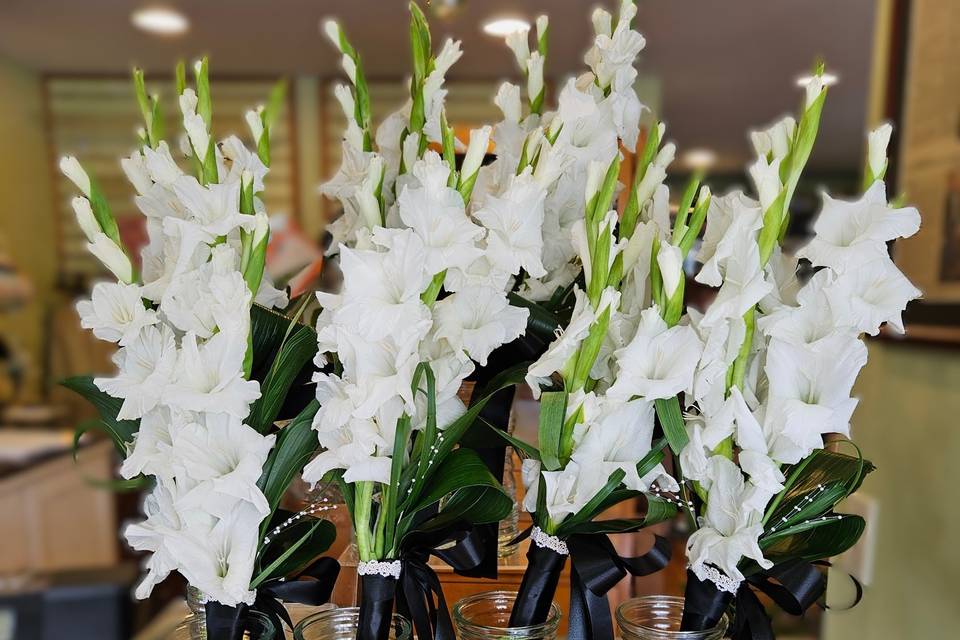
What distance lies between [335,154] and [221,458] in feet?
10.4

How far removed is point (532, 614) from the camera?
392 millimetres

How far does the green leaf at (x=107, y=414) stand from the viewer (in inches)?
16.7

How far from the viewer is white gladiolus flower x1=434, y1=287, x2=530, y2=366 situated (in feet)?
1.18

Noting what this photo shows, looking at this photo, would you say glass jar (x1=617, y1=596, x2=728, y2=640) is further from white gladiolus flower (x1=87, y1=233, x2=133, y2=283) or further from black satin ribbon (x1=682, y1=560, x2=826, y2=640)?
white gladiolus flower (x1=87, y1=233, x2=133, y2=283)

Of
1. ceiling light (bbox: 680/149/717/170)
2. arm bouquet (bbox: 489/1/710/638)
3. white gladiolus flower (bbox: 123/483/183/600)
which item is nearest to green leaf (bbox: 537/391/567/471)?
arm bouquet (bbox: 489/1/710/638)

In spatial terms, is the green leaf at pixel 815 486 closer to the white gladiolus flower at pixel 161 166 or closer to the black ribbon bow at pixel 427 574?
the black ribbon bow at pixel 427 574

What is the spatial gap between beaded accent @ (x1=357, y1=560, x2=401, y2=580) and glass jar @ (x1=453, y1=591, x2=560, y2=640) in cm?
5

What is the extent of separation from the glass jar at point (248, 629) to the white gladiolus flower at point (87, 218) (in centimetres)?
23

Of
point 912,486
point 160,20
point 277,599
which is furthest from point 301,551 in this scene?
point 160,20

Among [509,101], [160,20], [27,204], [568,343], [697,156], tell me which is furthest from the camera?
[697,156]

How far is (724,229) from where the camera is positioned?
1.24 ft

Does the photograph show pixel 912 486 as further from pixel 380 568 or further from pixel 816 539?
pixel 380 568

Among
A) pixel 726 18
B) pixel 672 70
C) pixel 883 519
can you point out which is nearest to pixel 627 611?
pixel 883 519

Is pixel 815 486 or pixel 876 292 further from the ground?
pixel 876 292
